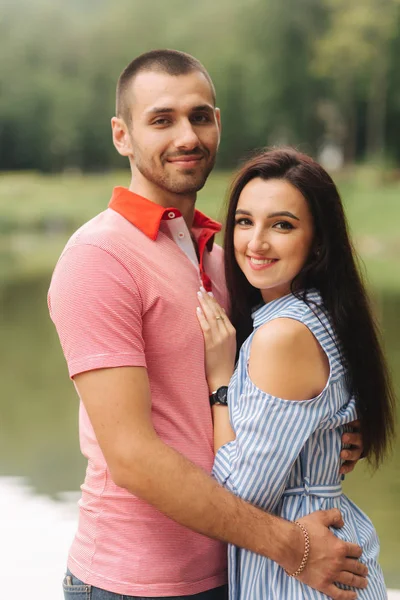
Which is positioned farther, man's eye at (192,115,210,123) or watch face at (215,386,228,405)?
man's eye at (192,115,210,123)

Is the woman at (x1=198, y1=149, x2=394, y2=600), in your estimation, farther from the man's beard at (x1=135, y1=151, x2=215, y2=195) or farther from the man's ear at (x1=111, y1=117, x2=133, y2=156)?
the man's ear at (x1=111, y1=117, x2=133, y2=156)

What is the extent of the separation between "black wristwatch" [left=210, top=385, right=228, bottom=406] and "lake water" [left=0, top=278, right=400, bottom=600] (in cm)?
158

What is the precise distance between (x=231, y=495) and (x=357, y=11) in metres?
10.1

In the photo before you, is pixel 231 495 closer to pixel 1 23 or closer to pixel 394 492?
pixel 394 492

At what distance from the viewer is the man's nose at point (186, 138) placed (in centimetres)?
141

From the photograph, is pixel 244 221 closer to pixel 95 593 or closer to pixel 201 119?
pixel 201 119

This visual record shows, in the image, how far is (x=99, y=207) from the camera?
407 inches

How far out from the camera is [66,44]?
10.7m

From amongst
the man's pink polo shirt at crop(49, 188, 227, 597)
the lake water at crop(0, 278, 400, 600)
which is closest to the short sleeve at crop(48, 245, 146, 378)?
the man's pink polo shirt at crop(49, 188, 227, 597)

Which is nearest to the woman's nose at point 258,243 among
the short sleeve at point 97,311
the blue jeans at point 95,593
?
the short sleeve at point 97,311

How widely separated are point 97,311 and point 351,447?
0.50 meters

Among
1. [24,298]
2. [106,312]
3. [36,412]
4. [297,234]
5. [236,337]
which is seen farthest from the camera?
[24,298]

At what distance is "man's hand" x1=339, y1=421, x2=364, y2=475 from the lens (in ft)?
4.51

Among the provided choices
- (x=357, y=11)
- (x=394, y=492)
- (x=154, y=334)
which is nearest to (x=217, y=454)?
(x=154, y=334)
